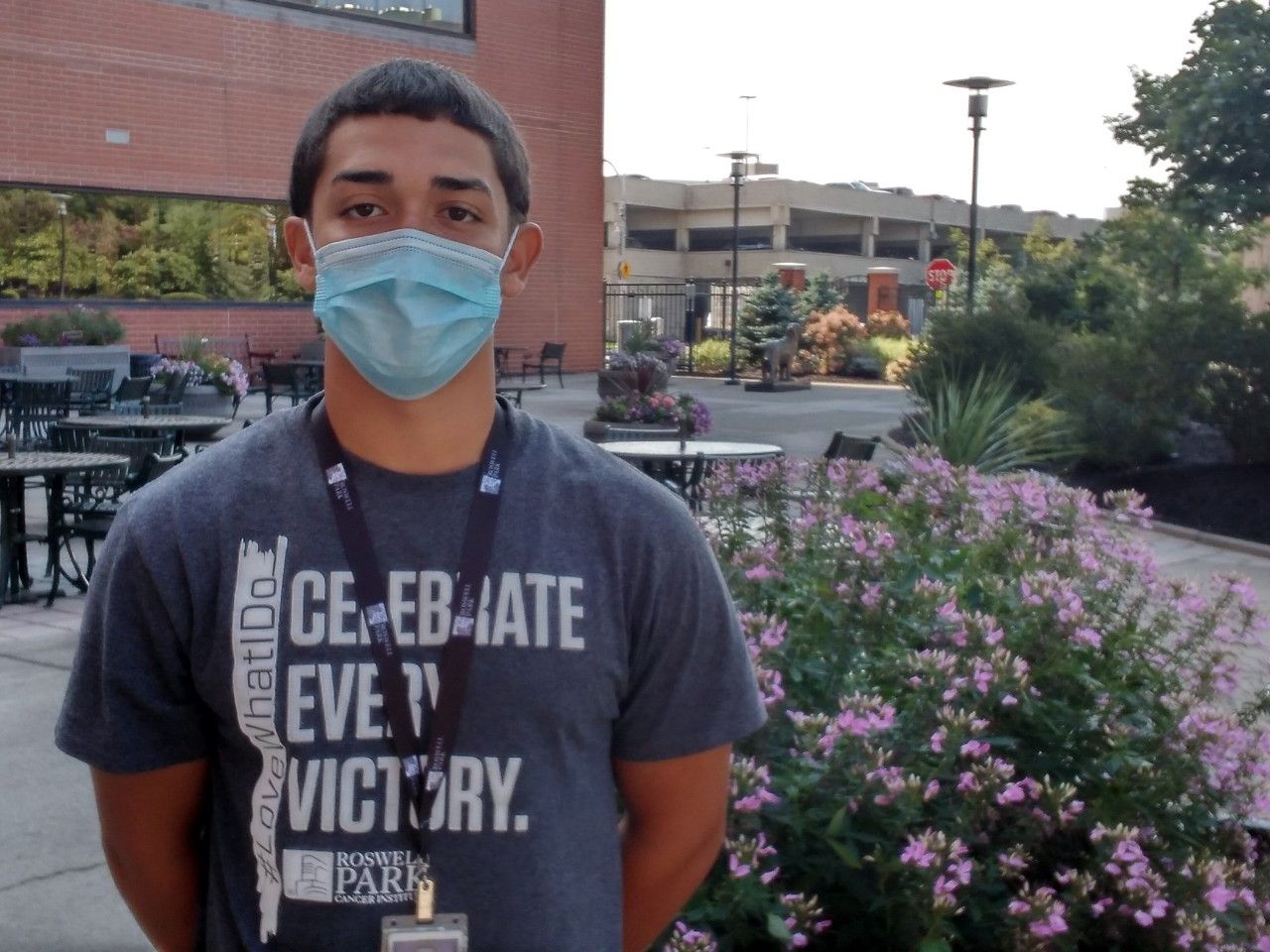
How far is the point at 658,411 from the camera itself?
11.7 m

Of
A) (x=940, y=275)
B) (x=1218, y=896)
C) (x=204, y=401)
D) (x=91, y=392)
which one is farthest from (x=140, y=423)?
(x=940, y=275)

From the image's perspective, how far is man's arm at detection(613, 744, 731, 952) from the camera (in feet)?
5.82

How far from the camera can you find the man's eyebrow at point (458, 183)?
5.65ft

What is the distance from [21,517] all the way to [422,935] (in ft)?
25.9

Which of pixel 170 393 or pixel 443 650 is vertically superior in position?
pixel 443 650

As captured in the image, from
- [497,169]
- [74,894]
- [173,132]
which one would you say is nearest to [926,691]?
[497,169]

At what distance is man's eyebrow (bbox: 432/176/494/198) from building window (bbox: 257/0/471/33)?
24.0 meters

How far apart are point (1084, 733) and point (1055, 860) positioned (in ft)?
0.94

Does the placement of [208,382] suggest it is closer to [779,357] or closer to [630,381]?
[630,381]

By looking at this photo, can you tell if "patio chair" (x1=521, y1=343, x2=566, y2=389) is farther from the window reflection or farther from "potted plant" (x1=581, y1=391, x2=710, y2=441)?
"potted plant" (x1=581, y1=391, x2=710, y2=441)

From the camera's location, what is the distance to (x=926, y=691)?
3.10 metres

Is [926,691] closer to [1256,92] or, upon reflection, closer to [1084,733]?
[1084,733]

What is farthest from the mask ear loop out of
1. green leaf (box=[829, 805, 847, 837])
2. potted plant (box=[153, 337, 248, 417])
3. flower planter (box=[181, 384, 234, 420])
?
flower planter (box=[181, 384, 234, 420])

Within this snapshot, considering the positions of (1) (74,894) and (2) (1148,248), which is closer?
(1) (74,894)
